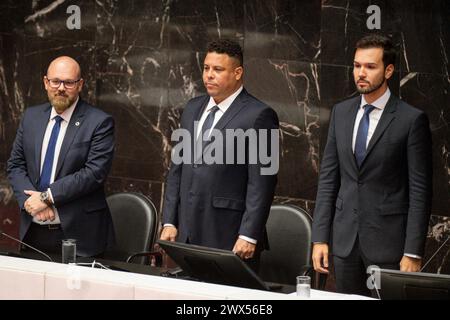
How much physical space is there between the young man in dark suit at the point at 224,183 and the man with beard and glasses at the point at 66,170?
426mm

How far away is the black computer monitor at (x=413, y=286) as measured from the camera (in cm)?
285

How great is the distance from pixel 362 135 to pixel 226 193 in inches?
28.0

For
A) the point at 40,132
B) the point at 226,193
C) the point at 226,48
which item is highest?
the point at 226,48

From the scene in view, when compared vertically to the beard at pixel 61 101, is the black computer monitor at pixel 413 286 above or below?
below

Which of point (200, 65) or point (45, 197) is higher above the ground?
Result: point (200, 65)

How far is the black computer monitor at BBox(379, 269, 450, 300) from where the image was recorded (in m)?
2.85

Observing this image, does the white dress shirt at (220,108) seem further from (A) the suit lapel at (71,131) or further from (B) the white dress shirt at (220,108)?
(A) the suit lapel at (71,131)

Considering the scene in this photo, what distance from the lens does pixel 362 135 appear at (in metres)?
4.23

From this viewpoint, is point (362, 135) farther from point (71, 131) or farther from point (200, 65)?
point (200, 65)

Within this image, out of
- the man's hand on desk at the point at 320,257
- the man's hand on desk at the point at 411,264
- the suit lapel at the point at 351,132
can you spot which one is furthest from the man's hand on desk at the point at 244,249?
the man's hand on desk at the point at 411,264

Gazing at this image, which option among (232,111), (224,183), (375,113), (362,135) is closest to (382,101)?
(375,113)
